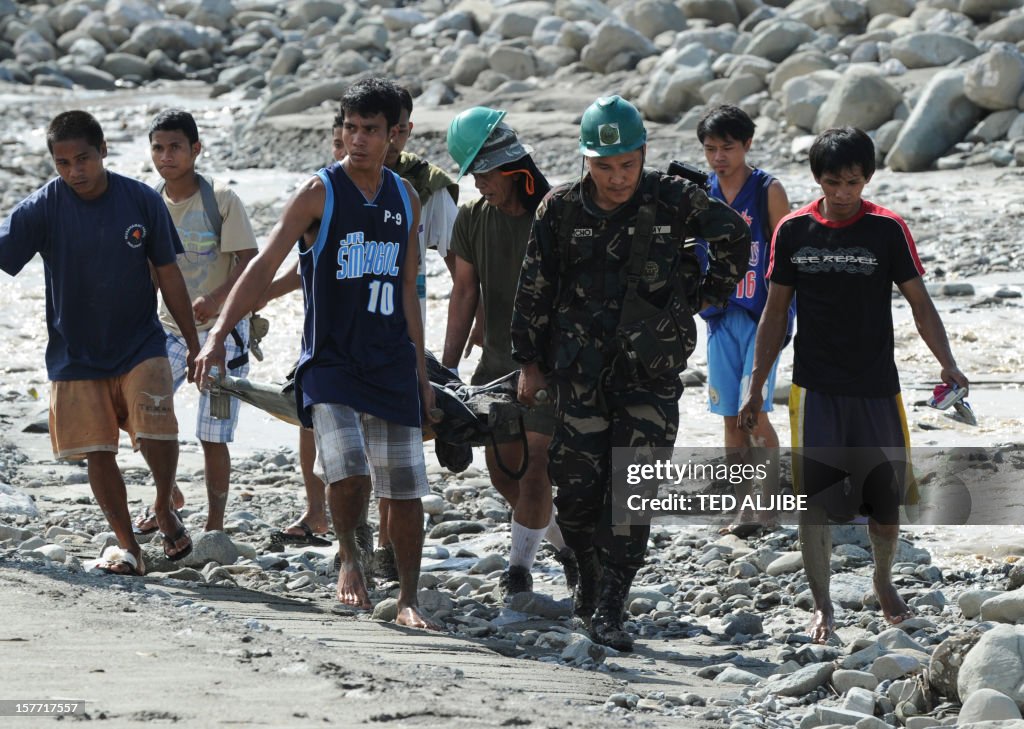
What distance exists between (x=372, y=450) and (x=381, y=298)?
0.55 meters

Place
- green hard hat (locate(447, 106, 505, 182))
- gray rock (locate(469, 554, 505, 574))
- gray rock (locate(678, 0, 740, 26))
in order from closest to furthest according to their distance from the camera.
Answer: green hard hat (locate(447, 106, 505, 182)), gray rock (locate(469, 554, 505, 574)), gray rock (locate(678, 0, 740, 26))

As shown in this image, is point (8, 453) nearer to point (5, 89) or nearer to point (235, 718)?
point (235, 718)

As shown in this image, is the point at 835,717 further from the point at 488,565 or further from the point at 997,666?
the point at 488,565

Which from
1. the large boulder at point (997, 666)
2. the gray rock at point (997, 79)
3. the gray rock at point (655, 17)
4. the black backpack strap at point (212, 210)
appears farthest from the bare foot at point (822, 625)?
the gray rock at point (655, 17)

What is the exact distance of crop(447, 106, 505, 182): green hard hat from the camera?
6.23m

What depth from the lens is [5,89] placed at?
3188 centimetres

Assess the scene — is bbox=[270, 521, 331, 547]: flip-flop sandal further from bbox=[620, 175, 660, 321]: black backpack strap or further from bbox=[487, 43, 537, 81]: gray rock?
bbox=[487, 43, 537, 81]: gray rock

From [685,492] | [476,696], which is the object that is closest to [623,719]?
[476,696]

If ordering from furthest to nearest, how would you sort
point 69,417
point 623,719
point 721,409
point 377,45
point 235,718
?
point 377,45
point 721,409
point 69,417
point 623,719
point 235,718

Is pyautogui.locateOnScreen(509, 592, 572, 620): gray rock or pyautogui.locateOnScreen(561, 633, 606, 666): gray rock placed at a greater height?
pyautogui.locateOnScreen(509, 592, 572, 620): gray rock

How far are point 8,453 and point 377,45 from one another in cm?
2291

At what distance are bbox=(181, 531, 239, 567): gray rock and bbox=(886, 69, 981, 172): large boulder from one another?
489 inches

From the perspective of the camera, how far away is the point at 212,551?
6957 millimetres

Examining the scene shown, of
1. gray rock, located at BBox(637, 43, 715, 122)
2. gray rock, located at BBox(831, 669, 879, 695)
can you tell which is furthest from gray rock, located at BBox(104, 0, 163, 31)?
gray rock, located at BBox(831, 669, 879, 695)
